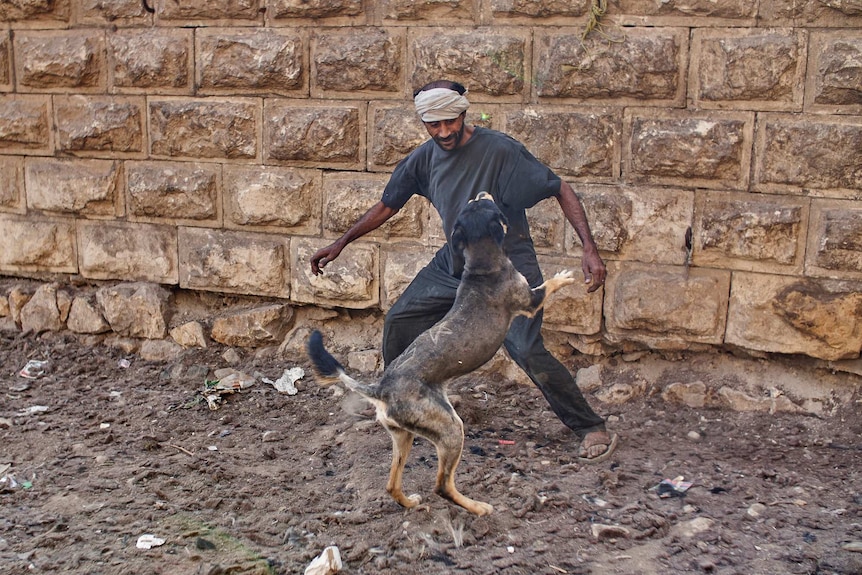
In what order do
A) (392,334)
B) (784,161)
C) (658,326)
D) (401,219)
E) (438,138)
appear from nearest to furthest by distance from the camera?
(438,138)
(392,334)
(784,161)
(658,326)
(401,219)

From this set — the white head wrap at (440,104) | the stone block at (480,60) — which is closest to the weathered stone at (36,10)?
the stone block at (480,60)

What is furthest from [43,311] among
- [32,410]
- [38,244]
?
[32,410]

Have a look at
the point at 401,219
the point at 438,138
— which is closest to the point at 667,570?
the point at 438,138

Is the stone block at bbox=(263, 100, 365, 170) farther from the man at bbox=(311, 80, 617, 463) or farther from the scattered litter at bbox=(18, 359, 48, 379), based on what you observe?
the scattered litter at bbox=(18, 359, 48, 379)

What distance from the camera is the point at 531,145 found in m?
6.40

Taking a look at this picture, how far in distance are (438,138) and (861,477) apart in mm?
3188

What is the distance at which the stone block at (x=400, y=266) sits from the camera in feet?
22.5

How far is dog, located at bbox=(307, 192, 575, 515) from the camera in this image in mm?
4426

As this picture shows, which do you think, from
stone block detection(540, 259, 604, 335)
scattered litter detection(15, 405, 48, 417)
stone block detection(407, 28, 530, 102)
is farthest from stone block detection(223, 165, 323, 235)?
scattered litter detection(15, 405, 48, 417)

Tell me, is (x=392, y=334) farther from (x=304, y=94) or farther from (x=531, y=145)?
(x=304, y=94)

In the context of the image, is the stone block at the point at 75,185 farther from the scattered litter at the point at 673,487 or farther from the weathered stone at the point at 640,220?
the scattered litter at the point at 673,487

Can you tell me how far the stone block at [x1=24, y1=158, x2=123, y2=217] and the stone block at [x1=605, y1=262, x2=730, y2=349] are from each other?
13.9 ft

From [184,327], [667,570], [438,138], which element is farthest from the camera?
[184,327]

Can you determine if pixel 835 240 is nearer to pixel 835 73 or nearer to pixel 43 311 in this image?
pixel 835 73
